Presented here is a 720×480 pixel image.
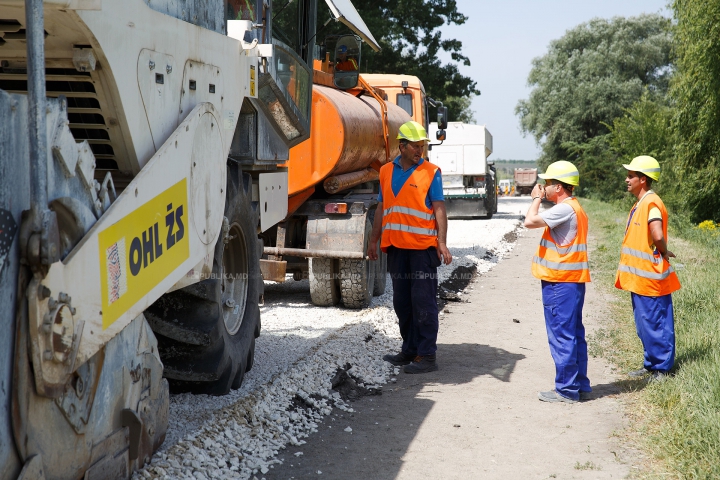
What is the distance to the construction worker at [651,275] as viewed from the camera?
547cm

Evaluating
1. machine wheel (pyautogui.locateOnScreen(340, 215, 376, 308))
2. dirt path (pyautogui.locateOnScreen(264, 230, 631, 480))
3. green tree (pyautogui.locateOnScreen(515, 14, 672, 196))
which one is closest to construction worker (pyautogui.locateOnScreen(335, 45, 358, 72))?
machine wheel (pyautogui.locateOnScreen(340, 215, 376, 308))

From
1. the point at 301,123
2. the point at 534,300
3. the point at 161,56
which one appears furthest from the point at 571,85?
the point at 161,56

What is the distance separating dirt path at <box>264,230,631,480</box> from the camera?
13.6 ft

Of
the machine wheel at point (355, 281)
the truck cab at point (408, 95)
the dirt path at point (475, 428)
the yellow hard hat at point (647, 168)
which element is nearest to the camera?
the dirt path at point (475, 428)

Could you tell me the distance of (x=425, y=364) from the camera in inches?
244

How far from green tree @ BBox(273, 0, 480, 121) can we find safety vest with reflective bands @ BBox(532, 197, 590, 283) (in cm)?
2094

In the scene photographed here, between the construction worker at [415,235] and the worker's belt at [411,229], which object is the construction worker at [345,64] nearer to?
the construction worker at [415,235]

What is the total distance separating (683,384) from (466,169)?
19821 mm

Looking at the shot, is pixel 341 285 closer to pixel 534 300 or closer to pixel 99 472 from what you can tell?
pixel 534 300

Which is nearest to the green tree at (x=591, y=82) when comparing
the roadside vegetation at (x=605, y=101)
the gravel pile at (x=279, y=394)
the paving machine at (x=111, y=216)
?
the roadside vegetation at (x=605, y=101)

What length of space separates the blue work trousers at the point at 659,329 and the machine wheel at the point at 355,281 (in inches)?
134

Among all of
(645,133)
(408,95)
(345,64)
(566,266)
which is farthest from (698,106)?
(566,266)

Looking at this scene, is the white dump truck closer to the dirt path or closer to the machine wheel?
the machine wheel

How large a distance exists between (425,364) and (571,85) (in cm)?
3843
